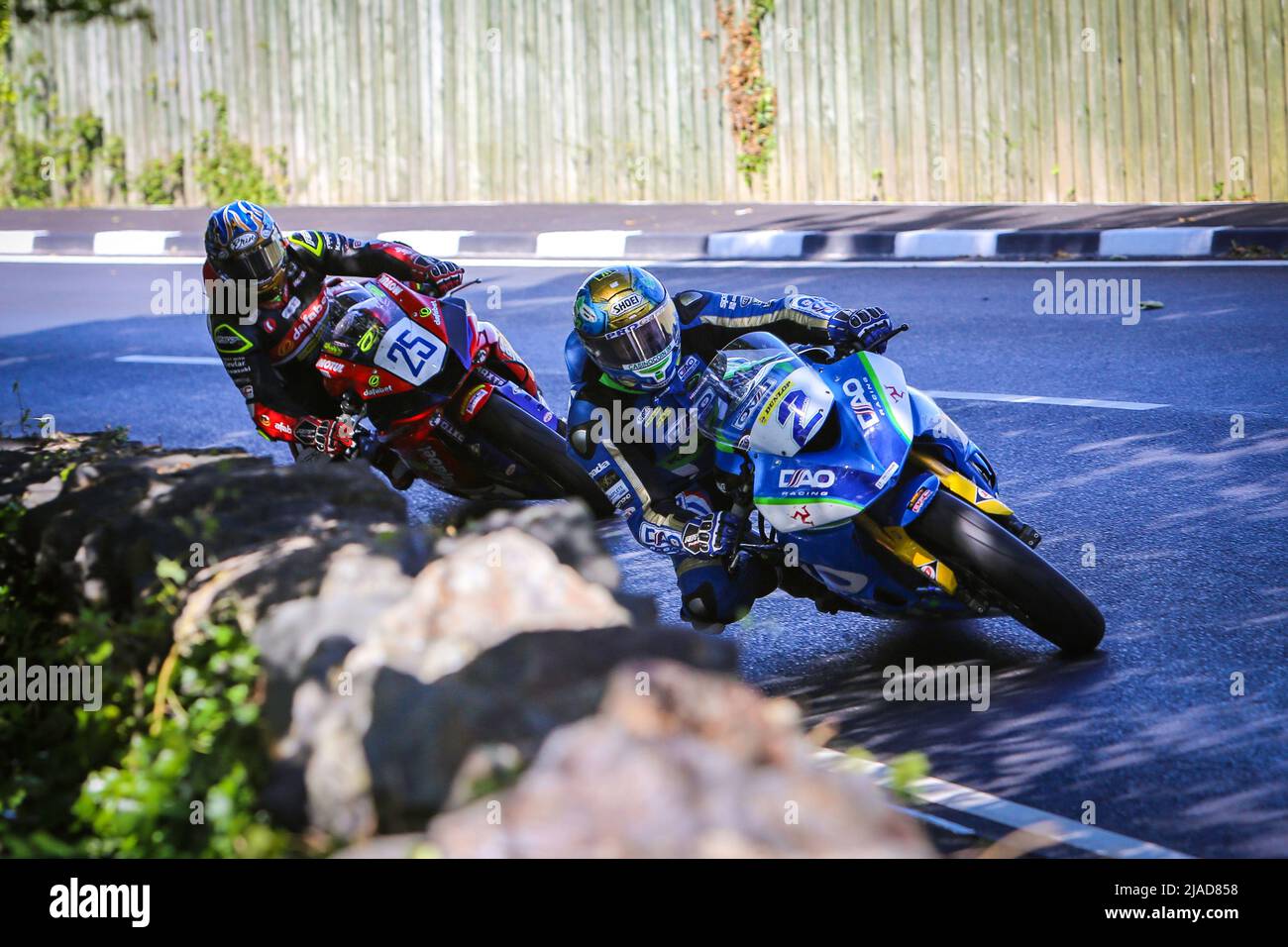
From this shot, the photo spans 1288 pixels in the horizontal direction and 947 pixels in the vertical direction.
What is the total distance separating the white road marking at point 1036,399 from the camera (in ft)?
28.5

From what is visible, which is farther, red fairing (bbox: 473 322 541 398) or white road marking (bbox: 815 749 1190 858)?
red fairing (bbox: 473 322 541 398)

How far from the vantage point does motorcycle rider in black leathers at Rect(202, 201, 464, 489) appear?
7.32 metres

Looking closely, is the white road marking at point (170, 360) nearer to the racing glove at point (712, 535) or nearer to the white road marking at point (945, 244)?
the white road marking at point (945, 244)

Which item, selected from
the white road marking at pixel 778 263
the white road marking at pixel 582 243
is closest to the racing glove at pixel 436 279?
the white road marking at pixel 778 263

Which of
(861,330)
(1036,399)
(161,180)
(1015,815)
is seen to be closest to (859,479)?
(861,330)

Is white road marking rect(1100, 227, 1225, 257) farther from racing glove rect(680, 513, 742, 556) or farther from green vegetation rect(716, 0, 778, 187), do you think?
racing glove rect(680, 513, 742, 556)

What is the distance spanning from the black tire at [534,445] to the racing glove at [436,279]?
0.63 m

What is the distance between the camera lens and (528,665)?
3.68m

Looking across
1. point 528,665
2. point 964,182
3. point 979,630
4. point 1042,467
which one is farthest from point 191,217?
point 528,665

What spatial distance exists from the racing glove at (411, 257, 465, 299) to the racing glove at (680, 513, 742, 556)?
264 centimetres

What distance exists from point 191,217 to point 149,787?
1629cm

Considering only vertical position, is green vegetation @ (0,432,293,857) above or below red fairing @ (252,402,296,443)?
below

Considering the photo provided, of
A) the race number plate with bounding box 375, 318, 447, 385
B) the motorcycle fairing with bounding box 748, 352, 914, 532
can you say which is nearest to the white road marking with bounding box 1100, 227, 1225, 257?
the race number plate with bounding box 375, 318, 447, 385

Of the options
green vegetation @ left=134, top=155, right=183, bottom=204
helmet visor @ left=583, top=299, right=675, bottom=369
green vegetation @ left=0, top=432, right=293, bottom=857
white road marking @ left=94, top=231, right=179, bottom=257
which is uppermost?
green vegetation @ left=134, top=155, right=183, bottom=204
